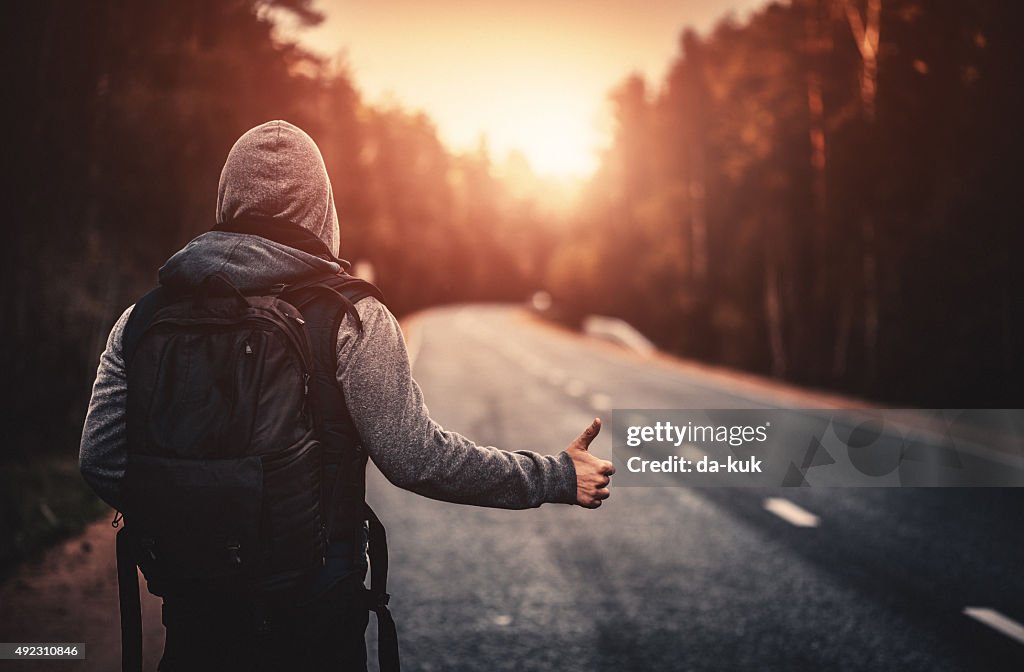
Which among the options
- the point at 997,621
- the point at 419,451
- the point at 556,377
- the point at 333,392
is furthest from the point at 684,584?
the point at 556,377

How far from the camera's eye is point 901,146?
58.5 ft

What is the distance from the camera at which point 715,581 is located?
5.50 metres

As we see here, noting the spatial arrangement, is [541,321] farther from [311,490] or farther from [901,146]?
[311,490]

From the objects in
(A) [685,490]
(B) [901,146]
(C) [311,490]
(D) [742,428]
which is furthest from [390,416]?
(B) [901,146]

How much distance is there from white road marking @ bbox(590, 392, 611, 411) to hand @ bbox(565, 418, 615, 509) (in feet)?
38.1

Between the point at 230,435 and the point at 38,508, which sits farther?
the point at 38,508

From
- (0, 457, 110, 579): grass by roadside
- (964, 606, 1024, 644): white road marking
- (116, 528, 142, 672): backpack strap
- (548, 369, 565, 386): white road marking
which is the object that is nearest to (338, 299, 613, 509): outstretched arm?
(116, 528, 142, 672): backpack strap

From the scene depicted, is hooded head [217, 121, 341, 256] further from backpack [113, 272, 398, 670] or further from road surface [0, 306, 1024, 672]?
road surface [0, 306, 1024, 672]

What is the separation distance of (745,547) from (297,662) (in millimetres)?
4947

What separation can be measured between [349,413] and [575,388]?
1470 centimetres

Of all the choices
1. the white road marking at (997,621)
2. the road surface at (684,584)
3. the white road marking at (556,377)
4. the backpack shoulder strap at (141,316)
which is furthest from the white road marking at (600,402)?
the backpack shoulder strap at (141,316)

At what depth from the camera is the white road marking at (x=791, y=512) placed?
7000 mm

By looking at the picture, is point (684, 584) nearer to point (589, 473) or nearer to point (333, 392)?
point (589, 473)

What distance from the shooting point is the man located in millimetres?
1857
